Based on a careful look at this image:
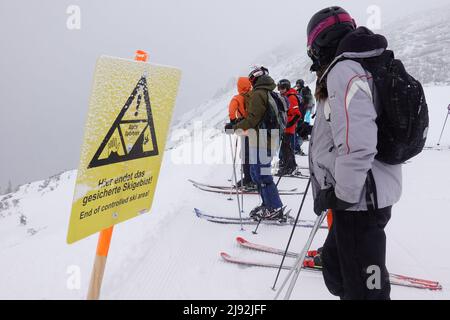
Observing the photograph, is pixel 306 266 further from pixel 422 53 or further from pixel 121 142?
pixel 422 53

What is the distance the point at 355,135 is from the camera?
5.40ft

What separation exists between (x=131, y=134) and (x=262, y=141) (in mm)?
2642

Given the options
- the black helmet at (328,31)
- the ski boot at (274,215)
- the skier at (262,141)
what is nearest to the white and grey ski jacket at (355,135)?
the black helmet at (328,31)

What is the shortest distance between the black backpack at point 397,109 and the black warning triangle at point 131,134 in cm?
123

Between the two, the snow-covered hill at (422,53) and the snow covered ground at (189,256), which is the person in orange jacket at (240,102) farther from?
the snow-covered hill at (422,53)

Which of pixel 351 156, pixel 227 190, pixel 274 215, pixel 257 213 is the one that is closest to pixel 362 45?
pixel 351 156

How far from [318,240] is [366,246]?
2.32 meters

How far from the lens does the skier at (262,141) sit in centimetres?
420

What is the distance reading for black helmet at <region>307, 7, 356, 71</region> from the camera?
6.18ft

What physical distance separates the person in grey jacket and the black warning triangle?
1.05 m

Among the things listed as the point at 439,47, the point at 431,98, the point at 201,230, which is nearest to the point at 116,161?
the point at 201,230

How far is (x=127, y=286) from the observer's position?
114 inches

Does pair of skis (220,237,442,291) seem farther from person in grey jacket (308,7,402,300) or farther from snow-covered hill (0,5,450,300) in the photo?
person in grey jacket (308,7,402,300)

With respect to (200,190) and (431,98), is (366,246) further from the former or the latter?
(431,98)
